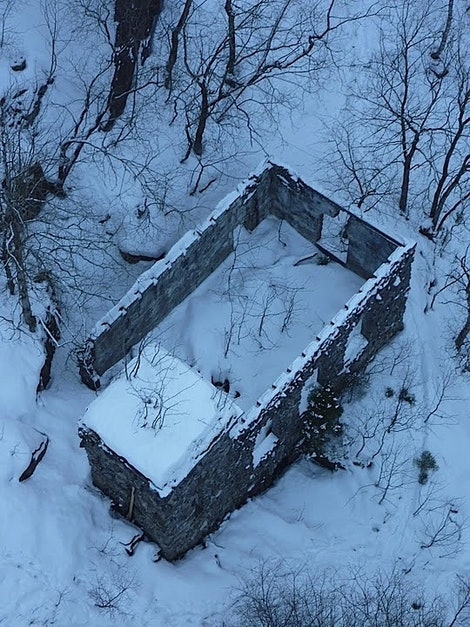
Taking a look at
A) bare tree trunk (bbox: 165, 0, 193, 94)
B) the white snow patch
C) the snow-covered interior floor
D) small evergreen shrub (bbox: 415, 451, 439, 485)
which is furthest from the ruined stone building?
bare tree trunk (bbox: 165, 0, 193, 94)

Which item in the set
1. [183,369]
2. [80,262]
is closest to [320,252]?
[80,262]

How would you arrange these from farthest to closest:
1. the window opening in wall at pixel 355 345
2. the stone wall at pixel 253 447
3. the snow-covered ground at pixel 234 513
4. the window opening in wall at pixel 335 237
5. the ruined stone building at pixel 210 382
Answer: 1. the window opening in wall at pixel 335 237
2. the window opening in wall at pixel 355 345
3. the snow-covered ground at pixel 234 513
4. the stone wall at pixel 253 447
5. the ruined stone building at pixel 210 382

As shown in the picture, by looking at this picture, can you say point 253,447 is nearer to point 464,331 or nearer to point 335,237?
point 464,331

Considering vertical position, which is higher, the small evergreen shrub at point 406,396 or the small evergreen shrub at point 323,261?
the small evergreen shrub at point 323,261

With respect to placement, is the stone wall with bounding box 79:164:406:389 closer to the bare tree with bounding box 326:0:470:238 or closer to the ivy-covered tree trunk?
the bare tree with bounding box 326:0:470:238

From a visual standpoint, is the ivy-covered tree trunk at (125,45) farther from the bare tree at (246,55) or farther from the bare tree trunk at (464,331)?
the bare tree trunk at (464,331)

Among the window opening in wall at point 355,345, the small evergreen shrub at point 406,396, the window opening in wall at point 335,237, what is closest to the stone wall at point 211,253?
the window opening in wall at point 335,237

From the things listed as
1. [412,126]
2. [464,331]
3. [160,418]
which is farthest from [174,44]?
[160,418]
